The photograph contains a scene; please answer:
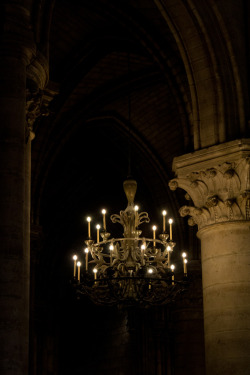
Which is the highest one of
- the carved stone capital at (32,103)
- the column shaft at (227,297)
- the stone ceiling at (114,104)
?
the stone ceiling at (114,104)

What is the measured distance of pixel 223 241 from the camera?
35.5ft

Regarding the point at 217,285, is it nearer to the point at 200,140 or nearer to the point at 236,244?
the point at 236,244

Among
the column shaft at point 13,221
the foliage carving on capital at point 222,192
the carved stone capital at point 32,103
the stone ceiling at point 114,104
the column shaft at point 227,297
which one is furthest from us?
the stone ceiling at point 114,104

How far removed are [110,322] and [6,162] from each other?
18.8 meters

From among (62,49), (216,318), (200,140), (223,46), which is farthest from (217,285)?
(62,49)

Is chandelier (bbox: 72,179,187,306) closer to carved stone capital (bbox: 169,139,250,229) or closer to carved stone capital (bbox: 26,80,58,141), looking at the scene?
carved stone capital (bbox: 169,139,250,229)

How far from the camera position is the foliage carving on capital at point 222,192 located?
10867 mm

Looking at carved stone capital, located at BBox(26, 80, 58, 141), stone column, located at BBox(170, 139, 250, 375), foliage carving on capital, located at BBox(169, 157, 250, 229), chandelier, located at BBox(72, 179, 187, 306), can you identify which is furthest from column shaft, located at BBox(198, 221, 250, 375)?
carved stone capital, located at BBox(26, 80, 58, 141)

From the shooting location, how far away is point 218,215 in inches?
432

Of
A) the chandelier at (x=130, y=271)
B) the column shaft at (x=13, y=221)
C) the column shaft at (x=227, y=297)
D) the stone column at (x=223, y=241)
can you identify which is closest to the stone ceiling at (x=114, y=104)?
the stone column at (x=223, y=241)

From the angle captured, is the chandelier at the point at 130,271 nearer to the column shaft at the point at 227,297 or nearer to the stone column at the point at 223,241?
the stone column at the point at 223,241

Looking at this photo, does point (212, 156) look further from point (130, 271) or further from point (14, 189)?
point (14, 189)

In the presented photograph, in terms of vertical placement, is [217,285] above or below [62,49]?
below

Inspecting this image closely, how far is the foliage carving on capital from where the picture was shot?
10.9 meters
